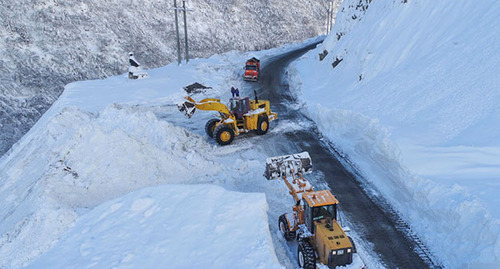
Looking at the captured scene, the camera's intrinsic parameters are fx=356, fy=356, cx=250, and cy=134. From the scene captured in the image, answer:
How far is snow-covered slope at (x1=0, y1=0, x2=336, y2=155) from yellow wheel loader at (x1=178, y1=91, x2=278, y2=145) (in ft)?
51.6

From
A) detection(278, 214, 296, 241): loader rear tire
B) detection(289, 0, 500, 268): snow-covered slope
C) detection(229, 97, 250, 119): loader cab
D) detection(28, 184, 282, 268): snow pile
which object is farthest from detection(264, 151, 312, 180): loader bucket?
detection(229, 97, 250, 119): loader cab

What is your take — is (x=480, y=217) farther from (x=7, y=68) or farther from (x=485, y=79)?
(x=7, y=68)

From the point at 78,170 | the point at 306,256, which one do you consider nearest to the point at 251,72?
the point at 78,170

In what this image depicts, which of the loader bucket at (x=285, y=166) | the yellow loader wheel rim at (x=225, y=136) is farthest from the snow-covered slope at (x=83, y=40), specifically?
the loader bucket at (x=285, y=166)

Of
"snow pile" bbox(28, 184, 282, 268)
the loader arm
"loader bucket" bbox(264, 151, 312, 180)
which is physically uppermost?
the loader arm

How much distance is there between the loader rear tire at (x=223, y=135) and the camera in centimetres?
1557

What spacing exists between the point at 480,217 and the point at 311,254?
4061 millimetres

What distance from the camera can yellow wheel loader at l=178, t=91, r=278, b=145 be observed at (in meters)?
15.7

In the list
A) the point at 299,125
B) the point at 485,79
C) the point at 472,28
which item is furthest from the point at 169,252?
the point at 472,28

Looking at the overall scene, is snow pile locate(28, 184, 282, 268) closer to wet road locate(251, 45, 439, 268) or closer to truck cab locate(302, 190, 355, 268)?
truck cab locate(302, 190, 355, 268)

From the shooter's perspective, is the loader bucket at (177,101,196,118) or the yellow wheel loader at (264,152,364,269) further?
the loader bucket at (177,101,196,118)

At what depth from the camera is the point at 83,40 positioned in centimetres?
3064

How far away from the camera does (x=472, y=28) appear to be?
Answer: 16.6m

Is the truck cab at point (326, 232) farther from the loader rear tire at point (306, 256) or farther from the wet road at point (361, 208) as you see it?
the wet road at point (361, 208)
